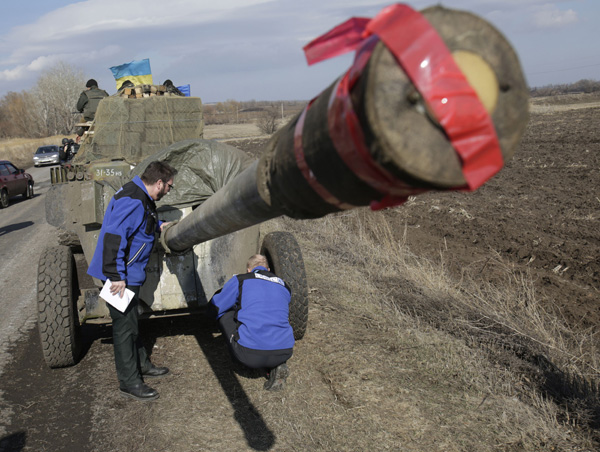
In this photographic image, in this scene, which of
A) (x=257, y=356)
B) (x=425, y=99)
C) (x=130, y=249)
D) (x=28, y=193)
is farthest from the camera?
(x=28, y=193)

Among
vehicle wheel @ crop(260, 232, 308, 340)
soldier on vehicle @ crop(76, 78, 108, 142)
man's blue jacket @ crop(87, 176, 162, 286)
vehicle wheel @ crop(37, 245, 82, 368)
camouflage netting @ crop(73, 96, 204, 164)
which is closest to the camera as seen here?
man's blue jacket @ crop(87, 176, 162, 286)

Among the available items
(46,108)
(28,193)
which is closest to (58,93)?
(46,108)

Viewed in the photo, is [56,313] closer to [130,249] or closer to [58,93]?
[130,249]

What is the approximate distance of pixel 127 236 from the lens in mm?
4363

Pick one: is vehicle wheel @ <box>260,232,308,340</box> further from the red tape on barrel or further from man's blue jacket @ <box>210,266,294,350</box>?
the red tape on barrel

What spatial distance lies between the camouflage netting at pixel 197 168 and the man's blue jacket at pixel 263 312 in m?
1.13

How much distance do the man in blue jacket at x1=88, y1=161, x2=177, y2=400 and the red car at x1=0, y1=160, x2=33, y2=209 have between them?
613 inches

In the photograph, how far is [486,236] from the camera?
10422 mm

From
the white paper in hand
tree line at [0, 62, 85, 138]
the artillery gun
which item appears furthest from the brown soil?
tree line at [0, 62, 85, 138]

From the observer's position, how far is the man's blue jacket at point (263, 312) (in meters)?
4.64

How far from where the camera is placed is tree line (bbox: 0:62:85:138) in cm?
7812

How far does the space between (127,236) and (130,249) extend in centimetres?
15

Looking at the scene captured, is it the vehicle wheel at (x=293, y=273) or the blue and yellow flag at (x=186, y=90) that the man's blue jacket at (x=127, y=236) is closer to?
the vehicle wheel at (x=293, y=273)

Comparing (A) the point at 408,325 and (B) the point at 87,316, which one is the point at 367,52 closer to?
(A) the point at 408,325
